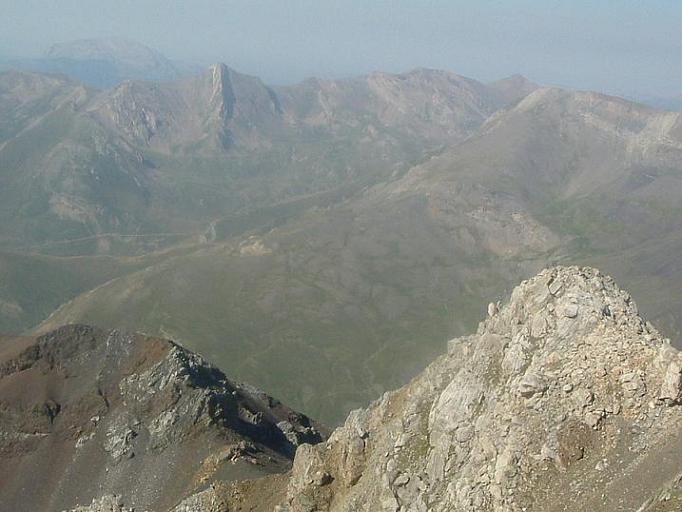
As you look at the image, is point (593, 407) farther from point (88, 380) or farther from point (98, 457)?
point (88, 380)

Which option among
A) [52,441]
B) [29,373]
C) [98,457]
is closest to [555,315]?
[98,457]

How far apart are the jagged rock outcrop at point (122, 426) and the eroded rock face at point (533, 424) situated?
35.1 meters

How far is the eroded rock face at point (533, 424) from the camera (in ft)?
135

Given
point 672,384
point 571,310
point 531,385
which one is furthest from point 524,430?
point 571,310

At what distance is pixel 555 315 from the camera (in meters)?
52.7

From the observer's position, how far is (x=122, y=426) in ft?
363

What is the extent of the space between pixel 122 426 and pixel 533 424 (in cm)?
8491

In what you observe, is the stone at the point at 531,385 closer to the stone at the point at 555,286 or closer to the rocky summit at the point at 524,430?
the rocky summit at the point at 524,430

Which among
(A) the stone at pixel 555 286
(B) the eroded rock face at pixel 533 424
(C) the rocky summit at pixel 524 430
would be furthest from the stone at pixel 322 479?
(A) the stone at pixel 555 286

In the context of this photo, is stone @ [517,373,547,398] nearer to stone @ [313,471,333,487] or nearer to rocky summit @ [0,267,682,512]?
rocky summit @ [0,267,682,512]

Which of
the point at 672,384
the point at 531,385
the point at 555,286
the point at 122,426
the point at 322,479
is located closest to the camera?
the point at 672,384

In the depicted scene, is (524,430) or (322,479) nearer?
(524,430)

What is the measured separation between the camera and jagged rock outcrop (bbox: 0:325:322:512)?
9594cm

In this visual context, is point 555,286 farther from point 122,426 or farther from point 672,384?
point 122,426
